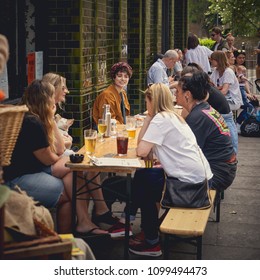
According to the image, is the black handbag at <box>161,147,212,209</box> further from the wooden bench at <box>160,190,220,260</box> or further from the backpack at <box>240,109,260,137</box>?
the backpack at <box>240,109,260,137</box>

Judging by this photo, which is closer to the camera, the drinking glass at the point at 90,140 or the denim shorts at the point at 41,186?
the denim shorts at the point at 41,186

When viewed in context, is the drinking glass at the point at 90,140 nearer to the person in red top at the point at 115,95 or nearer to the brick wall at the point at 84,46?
the person in red top at the point at 115,95

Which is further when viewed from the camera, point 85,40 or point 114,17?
point 114,17

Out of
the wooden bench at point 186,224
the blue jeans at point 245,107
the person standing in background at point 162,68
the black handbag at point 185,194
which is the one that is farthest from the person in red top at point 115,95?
the blue jeans at point 245,107

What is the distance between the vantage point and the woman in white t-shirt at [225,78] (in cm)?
1037

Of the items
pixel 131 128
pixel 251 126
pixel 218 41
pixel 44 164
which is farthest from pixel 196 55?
pixel 44 164

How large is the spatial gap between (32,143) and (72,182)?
0.79 meters

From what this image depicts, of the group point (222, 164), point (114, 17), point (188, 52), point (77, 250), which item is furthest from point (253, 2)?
point (77, 250)

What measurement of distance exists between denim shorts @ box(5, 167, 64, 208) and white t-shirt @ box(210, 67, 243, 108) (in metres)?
5.10

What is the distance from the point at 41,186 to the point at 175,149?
1.16 m

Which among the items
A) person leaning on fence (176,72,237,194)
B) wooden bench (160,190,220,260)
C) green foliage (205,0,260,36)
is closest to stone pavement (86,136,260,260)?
person leaning on fence (176,72,237,194)

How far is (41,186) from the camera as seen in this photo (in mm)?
5688

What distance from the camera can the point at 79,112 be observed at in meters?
8.73

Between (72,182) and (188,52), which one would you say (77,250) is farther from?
(188,52)
